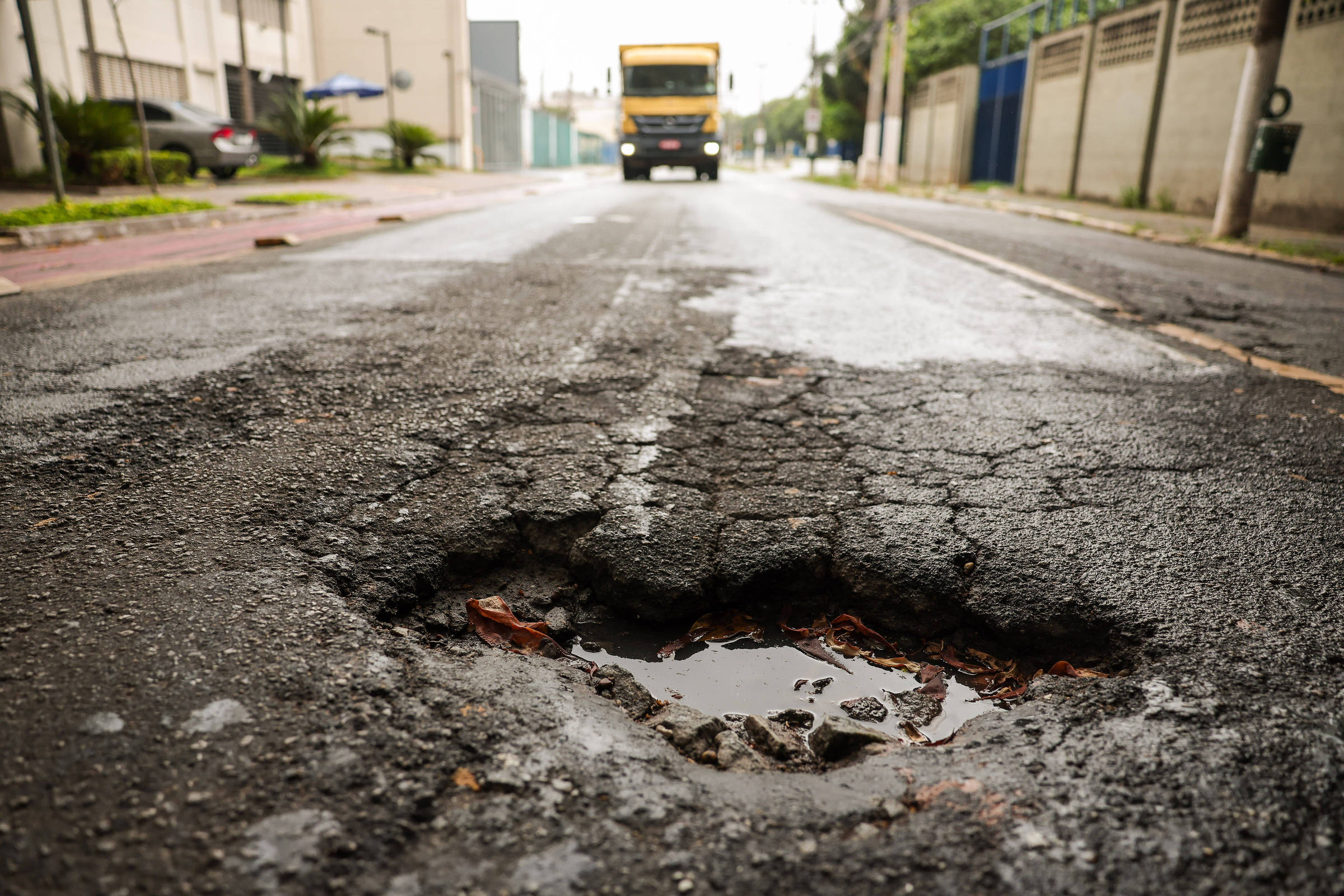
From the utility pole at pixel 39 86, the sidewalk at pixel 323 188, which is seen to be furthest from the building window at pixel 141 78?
the utility pole at pixel 39 86

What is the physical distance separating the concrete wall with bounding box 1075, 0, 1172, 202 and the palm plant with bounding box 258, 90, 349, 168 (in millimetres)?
15871

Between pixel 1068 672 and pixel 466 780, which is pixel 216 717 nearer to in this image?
pixel 466 780

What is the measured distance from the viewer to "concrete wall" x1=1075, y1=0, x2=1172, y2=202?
607 inches

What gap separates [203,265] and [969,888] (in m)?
6.95

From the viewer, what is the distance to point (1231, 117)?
43.3 ft

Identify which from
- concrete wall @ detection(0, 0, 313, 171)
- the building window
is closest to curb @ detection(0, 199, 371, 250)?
concrete wall @ detection(0, 0, 313, 171)

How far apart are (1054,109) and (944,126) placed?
27.5ft

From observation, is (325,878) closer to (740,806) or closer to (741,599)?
(740,806)

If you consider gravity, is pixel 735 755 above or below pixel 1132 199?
below

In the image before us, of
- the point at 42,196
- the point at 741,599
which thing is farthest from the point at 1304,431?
the point at 42,196

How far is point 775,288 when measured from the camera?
5.77 meters

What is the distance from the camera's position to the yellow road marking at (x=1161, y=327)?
363 cm

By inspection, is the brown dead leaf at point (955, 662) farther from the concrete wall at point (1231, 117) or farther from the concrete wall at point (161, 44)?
the concrete wall at point (161, 44)

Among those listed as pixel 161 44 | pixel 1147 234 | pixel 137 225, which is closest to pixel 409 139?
pixel 161 44
